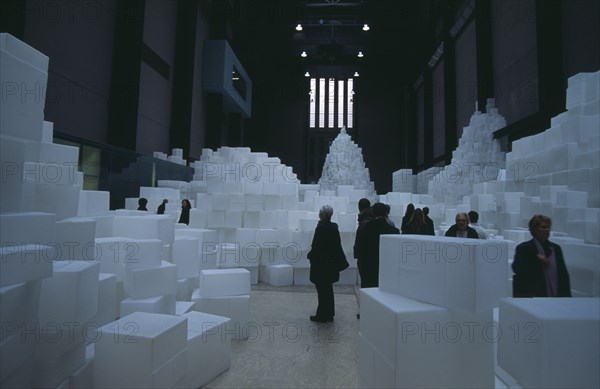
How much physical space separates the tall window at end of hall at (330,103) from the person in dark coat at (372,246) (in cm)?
2247

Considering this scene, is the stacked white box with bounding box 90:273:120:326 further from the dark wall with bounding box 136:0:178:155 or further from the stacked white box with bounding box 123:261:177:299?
the dark wall with bounding box 136:0:178:155

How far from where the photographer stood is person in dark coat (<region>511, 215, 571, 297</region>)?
7.57 ft

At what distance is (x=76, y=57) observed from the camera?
8547mm

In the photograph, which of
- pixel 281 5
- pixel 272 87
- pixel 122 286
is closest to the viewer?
pixel 122 286

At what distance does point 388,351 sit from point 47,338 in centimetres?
208

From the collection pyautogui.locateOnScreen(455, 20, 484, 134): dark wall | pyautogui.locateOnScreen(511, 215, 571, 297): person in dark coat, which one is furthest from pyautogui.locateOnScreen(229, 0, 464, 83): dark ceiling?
pyautogui.locateOnScreen(511, 215, 571, 297): person in dark coat

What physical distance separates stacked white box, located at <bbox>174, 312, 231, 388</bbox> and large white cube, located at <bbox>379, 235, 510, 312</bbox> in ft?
5.06

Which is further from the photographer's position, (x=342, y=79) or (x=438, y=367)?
(x=342, y=79)

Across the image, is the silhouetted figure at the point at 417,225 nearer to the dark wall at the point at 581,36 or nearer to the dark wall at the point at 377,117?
the dark wall at the point at 581,36

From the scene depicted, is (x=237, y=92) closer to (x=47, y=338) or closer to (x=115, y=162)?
(x=115, y=162)

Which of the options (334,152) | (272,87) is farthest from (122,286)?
(272,87)

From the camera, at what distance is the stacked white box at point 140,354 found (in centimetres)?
210

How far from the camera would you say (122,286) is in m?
3.24

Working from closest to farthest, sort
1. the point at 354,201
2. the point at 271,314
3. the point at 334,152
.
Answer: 1. the point at 271,314
2. the point at 354,201
3. the point at 334,152
